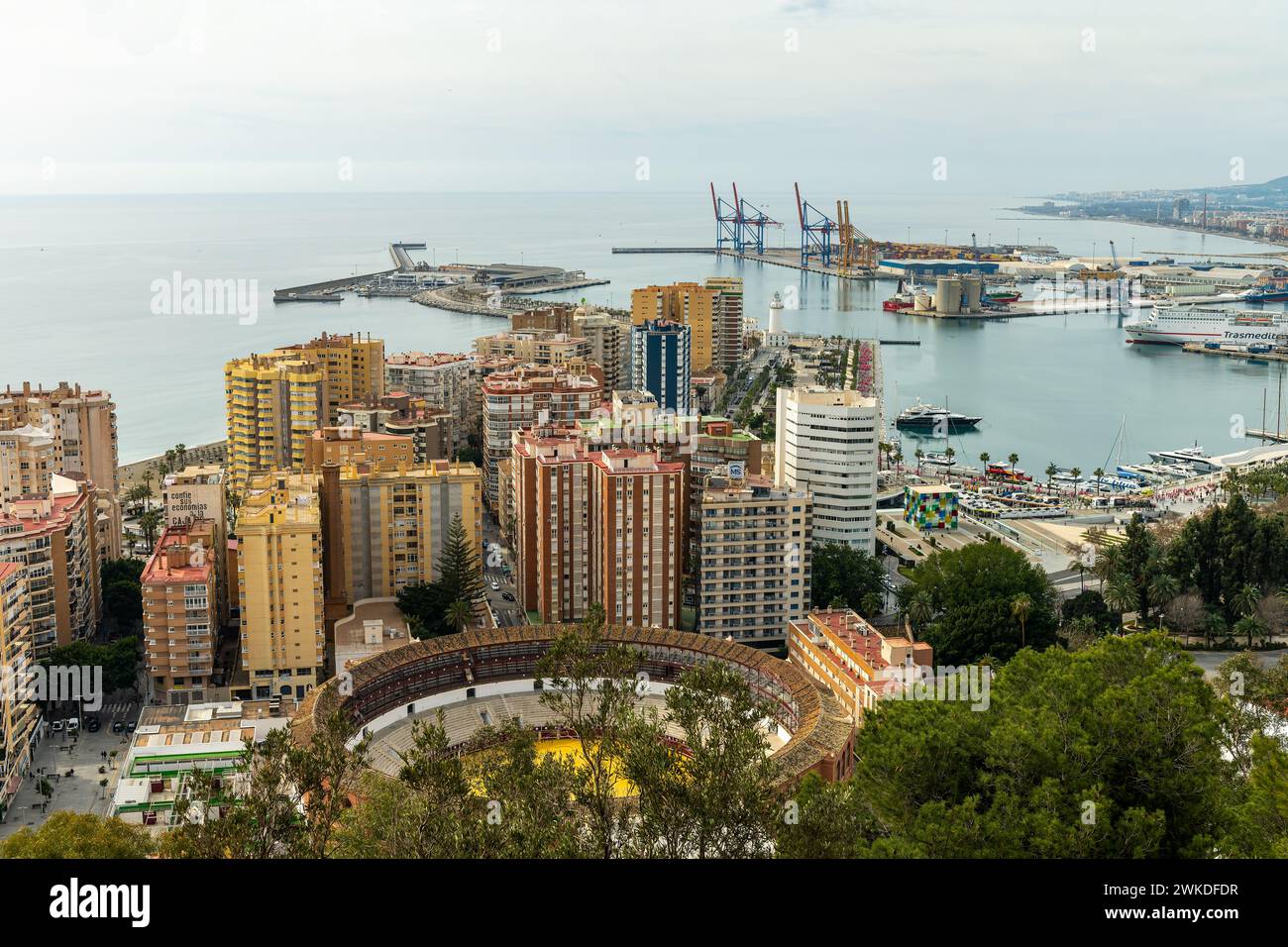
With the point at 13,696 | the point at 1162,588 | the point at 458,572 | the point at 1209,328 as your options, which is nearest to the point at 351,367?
the point at 458,572

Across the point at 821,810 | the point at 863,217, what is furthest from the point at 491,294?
the point at 863,217

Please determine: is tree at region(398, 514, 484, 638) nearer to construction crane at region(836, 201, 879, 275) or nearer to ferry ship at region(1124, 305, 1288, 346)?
ferry ship at region(1124, 305, 1288, 346)

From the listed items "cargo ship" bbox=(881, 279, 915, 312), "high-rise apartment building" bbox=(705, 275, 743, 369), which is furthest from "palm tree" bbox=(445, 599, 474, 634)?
"cargo ship" bbox=(881, 279, 915, 312)

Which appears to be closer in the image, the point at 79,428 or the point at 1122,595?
the point at 1122,595

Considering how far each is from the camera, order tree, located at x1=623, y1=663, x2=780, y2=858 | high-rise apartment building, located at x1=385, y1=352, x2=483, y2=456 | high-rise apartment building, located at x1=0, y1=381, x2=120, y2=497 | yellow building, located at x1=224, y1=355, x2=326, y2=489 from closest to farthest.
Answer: tree, located at x1=623, y1=663, x2=780, y2=858 → high-rise apartment building, located at x1=0, y1=381, x2=120, y2=497 → yellow building, located at x1=224, y1=355, x2=326, y2=489 → high-rise apartment building, located at x1=385, y1=352, x2=483, y2=456

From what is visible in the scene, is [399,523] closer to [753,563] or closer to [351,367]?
[753,563]
